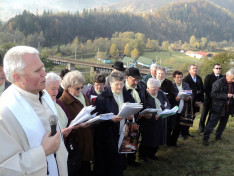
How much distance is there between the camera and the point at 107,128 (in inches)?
131

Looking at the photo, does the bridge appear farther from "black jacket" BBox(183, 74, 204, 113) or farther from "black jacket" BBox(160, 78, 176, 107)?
"black jacket" BBox(160, 78, 176, 107)

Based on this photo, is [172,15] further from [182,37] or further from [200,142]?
[200,142]

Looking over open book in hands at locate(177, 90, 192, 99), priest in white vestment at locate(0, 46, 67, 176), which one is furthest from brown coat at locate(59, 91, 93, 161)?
open book in hands at locate(177, 90, 192, 99)

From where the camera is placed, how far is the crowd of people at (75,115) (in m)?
1.55

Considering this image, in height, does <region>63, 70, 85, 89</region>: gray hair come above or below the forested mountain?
below

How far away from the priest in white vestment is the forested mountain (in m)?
86.3

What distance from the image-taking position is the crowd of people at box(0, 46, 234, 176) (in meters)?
1.55

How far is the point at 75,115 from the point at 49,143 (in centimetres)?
132

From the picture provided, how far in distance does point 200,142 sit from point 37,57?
509cm

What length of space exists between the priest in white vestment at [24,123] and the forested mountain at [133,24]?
86.3 metres

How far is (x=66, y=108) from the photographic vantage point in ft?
9.41

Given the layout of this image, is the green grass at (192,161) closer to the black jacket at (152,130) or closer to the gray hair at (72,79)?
the black jacket at (152,130)

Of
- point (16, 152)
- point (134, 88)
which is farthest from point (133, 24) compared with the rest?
point (16, 152)

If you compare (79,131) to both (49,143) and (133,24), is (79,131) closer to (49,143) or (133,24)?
(49,143)
